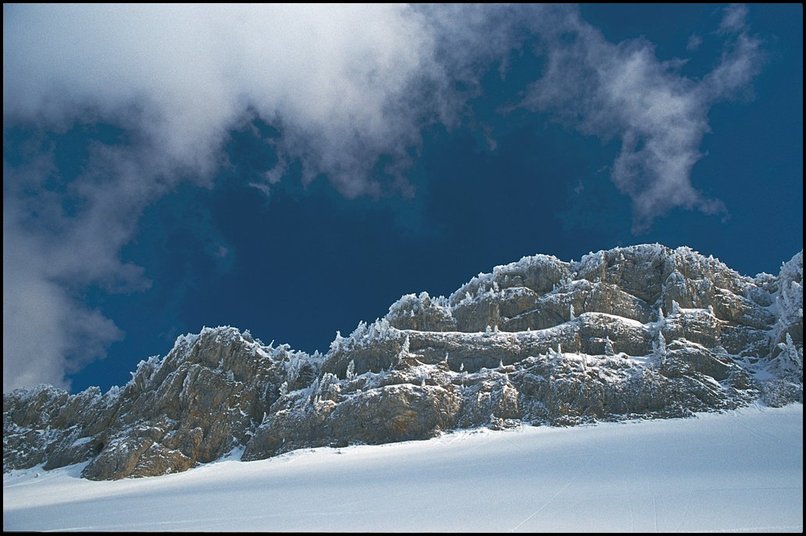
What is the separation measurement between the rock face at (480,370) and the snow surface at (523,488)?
616cm

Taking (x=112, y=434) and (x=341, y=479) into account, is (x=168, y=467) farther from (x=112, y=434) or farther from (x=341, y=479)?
(x=341, y=479)

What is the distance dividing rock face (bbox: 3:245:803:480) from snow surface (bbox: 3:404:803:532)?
6159mm

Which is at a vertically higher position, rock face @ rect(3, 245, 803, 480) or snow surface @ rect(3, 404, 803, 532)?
rock face @ rect(3, 245, 803, 480)

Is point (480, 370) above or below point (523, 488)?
above

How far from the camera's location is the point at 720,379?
60469 millimetres

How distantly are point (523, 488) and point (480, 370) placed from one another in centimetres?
4083

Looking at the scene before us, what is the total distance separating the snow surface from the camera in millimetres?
20938

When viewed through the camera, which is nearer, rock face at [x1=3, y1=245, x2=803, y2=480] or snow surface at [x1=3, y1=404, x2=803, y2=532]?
snow surface at [x1=3, y1=404, x2=803, y2=532]

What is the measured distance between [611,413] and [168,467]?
2213 inches

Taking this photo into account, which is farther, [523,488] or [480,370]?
[480,370]

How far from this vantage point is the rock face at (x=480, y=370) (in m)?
60.9

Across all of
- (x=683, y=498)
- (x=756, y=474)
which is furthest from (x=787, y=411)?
(x=683, y=498)

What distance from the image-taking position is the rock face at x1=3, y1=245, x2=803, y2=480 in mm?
60938

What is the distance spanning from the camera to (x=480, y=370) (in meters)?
69.0
